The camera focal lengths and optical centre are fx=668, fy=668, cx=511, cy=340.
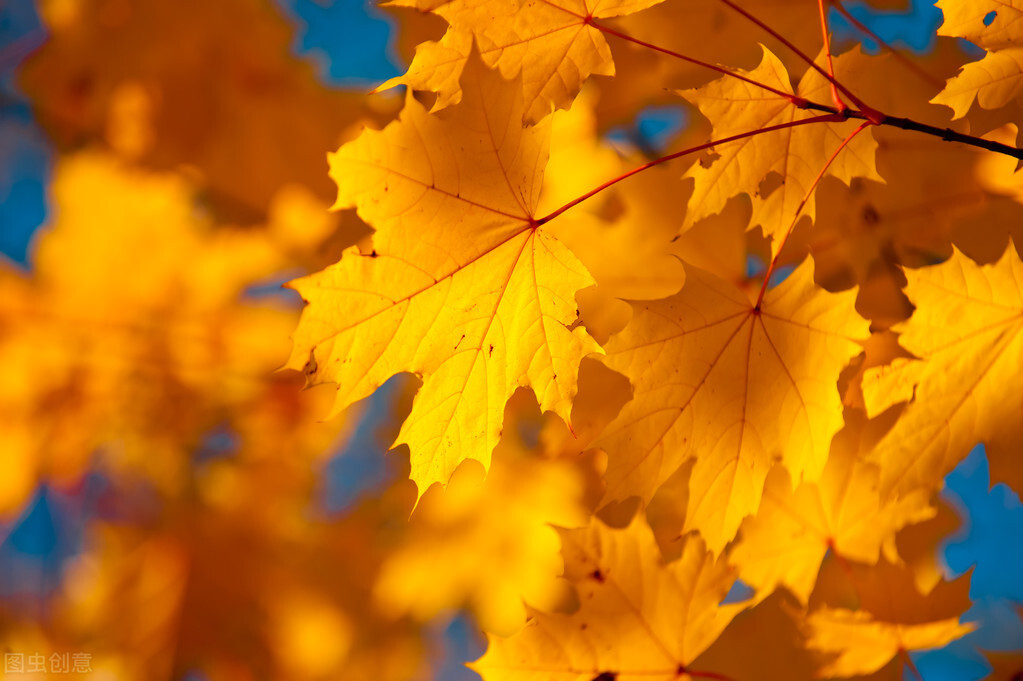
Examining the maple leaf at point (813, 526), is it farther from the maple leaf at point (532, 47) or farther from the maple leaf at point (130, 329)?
the maple leaf at point (130, 329)

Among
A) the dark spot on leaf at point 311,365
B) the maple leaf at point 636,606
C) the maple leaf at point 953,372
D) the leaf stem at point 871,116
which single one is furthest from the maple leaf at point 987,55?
the dark spot on leaf at point 311,365

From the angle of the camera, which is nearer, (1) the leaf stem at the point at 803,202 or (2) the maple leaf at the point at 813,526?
(1) the leaf stem at the point at 803,202

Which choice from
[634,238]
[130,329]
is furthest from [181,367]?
[634,238]

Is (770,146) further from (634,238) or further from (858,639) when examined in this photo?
(858,639)

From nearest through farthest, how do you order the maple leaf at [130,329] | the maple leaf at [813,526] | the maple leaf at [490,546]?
the maple leaf at [813,526] < the maple leaf at [490,546] < the maple leaf at [130,329]

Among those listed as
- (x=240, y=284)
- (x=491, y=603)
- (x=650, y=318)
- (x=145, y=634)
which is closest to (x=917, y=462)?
(x=650, y=318)

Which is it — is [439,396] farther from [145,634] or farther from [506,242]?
[145,634]
